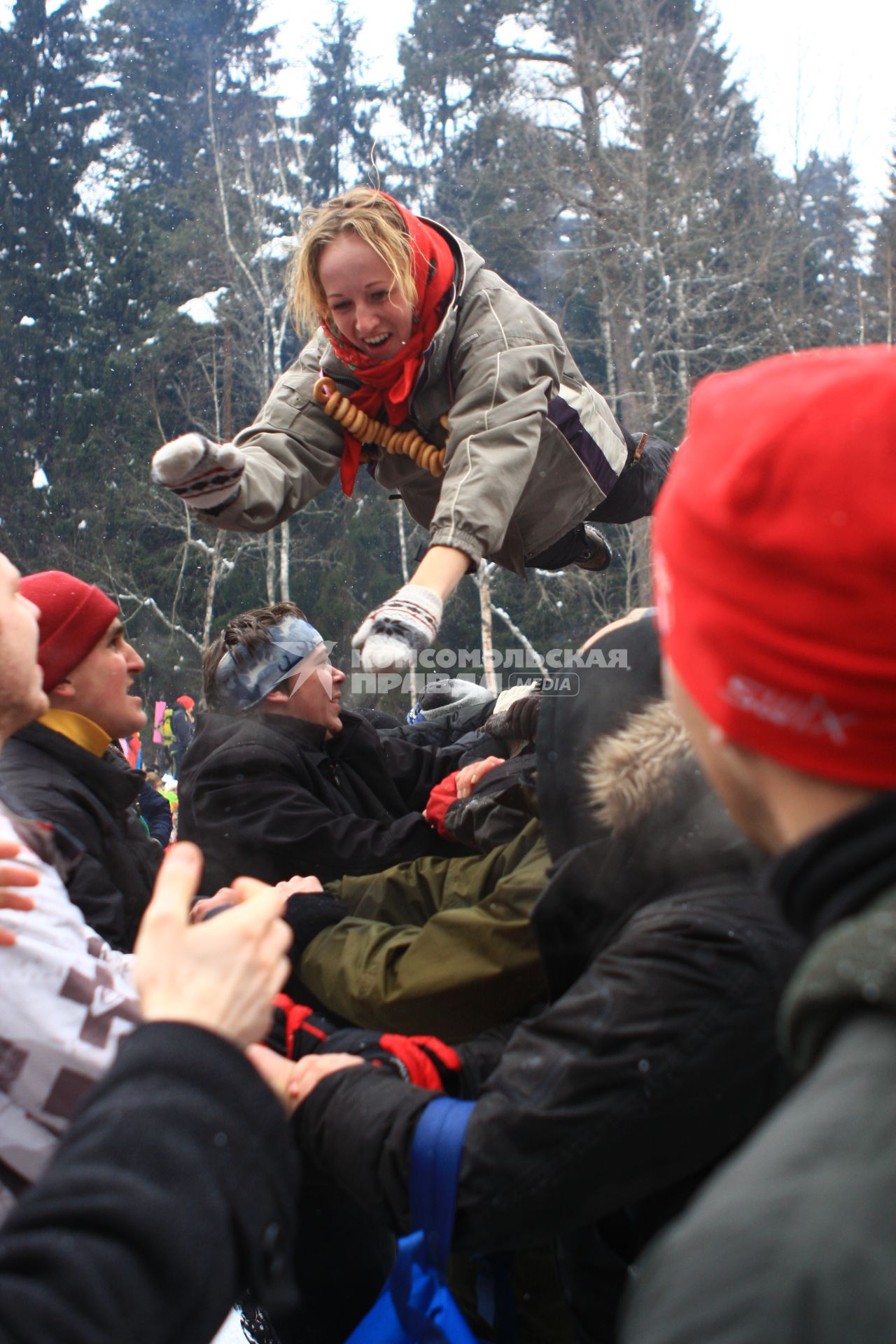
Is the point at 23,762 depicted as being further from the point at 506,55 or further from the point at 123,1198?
the point at 506,55

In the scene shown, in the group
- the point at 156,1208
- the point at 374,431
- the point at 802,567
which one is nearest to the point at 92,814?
the point at 374,431

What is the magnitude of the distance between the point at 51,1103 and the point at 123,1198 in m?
0.51

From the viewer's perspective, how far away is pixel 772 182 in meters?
20.8

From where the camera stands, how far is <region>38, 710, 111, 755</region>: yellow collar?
2289 mm

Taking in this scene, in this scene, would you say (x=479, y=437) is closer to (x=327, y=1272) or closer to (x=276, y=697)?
(x=276, y=697)

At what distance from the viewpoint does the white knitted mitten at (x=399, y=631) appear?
6.20 feet

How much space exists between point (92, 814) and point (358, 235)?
1491 millimetres

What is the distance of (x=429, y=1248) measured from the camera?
1364 mm

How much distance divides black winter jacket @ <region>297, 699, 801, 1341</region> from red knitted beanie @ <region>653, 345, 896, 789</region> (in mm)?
569

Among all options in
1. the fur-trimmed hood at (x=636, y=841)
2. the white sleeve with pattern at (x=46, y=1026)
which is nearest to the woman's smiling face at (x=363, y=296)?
the fur-trimmed hood at (x=636, y=841)

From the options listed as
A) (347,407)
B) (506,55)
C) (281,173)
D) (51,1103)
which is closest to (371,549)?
(281,173)

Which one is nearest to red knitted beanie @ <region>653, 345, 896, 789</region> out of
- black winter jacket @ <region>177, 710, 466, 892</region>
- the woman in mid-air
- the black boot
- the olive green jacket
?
the olive green jacket

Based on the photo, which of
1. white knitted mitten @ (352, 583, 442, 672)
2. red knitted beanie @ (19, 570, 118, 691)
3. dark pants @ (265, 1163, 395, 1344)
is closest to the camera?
white knitted mitten @ (352, 583, 442, 672)

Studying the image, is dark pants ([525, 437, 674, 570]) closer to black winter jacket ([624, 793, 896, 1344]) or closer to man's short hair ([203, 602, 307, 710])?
man's short hair ([203, 602, 307, 710])
